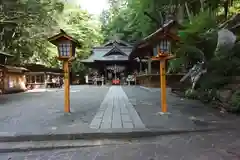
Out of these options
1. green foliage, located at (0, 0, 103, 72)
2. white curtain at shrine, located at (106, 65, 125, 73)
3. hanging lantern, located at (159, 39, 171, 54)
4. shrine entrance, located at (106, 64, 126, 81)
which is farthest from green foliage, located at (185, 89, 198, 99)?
white curtain at shrine, located at (106, 65, 125, 73)

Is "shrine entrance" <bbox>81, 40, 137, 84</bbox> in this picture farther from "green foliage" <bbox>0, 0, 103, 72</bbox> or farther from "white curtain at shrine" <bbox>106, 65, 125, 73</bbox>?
Answer: "green foliage" <bbox>0, 0, 103, 72</bbox>

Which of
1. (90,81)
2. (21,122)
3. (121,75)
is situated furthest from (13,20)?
(121,75)

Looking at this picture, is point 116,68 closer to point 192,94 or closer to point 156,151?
point 192,94

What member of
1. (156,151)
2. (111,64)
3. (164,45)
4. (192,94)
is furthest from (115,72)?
(156,151)

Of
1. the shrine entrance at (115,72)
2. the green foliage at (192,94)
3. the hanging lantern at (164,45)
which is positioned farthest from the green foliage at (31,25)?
the shrine entrance at (115,72)

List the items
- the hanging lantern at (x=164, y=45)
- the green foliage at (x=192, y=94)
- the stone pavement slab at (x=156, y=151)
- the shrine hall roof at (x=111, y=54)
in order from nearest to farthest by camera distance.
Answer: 1. the stone pavement slab at (x=156, y=151)
2. the hanging lantern at (x=164, y=45)
3. the green foliage at (x=192, y=94)
4. the shrine hall roof at (x=111, y=54)

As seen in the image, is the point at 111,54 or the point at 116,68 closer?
the point at 111,54

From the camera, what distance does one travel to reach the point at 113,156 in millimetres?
3863

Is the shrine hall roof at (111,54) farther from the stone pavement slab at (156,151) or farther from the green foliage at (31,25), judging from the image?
the stone pavement slab at (156,151)

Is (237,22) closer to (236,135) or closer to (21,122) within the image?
(236,135)

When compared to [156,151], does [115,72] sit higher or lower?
higher

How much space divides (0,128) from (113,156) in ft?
9.53

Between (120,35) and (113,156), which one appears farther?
(120,35)

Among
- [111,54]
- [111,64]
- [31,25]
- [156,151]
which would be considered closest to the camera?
[156,151]
